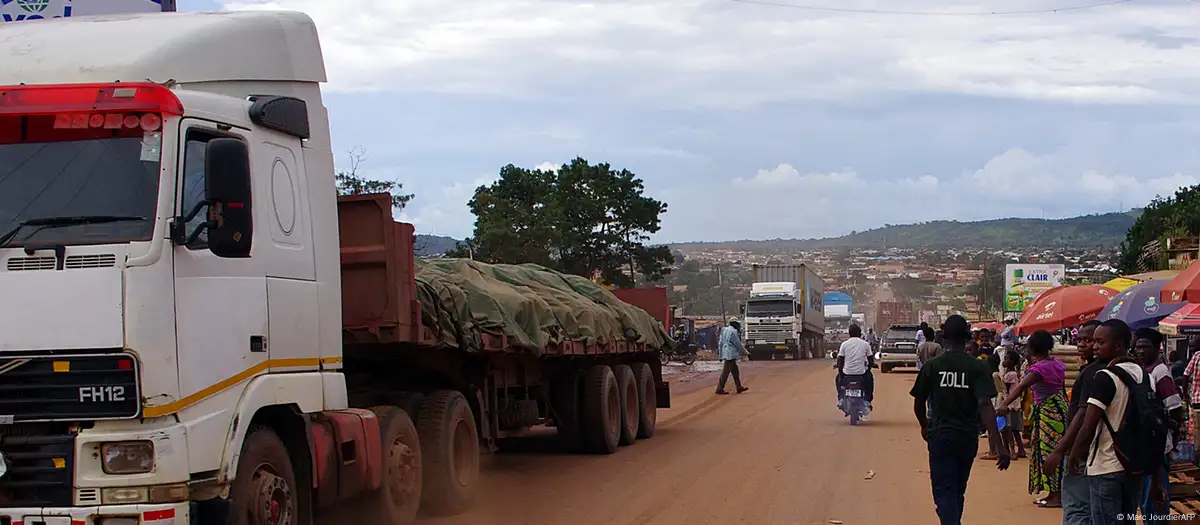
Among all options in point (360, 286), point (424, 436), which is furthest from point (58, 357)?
point (424, 436)

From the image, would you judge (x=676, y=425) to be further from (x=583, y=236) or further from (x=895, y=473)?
(x=583, y=236)

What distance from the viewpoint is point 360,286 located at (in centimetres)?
884

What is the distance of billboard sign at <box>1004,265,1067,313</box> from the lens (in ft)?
247

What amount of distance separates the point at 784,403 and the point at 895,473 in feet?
36.8

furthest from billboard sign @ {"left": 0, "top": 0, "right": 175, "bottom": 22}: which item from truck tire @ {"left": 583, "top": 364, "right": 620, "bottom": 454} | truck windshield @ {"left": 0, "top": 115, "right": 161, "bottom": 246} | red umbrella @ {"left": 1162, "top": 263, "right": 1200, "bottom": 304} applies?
red umbrella @ {"left": 1162, "top": 263, "right": 1200, "bottom": 304}

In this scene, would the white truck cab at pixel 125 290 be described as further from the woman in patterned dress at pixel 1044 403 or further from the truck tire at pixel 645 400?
the truck tire at pixel 645 400

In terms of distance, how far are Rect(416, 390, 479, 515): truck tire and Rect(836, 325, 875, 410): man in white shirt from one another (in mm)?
10106

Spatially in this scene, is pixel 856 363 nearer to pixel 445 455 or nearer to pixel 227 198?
pixel 445 455

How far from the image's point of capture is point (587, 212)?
48219 millimetres

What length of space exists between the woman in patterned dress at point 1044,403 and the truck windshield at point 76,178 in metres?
7.02

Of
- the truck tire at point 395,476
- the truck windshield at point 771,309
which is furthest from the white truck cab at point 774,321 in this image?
the truck tire at point 395,476

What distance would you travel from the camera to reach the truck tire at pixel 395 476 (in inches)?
344

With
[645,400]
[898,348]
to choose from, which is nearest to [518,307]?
[645,400]

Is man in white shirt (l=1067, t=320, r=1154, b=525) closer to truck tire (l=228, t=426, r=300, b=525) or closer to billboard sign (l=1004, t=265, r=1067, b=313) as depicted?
truck tire (l=228, t=426, r=300, b=525)
